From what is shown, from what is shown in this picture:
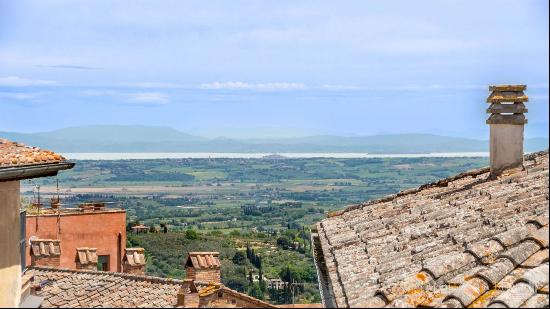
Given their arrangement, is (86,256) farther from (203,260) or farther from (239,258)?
(239,258)

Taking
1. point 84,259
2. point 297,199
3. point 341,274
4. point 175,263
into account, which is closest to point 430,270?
point 341,274

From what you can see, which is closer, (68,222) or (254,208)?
(68,222)

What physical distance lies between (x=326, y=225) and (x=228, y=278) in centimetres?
3321

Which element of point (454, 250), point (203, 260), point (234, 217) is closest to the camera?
point (454, 250)

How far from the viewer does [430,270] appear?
293 inches

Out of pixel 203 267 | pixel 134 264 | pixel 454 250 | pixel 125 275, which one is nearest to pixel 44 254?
pixel 134 264

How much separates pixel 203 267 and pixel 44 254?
5.72 meters

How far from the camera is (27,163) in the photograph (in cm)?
955

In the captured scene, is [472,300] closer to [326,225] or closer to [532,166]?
[532,166]

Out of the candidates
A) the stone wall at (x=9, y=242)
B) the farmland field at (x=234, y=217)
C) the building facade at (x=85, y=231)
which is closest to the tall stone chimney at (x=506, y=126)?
the farmland field at (x=234, y=217)

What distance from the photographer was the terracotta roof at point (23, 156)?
9484 millimetres

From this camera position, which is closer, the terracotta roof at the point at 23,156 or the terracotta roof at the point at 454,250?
the terracotta roof at the point at 454,250

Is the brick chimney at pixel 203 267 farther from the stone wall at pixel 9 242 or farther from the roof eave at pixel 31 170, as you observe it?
the stone wall at pixel 9 242

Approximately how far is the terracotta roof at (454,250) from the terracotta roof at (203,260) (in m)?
5.65
